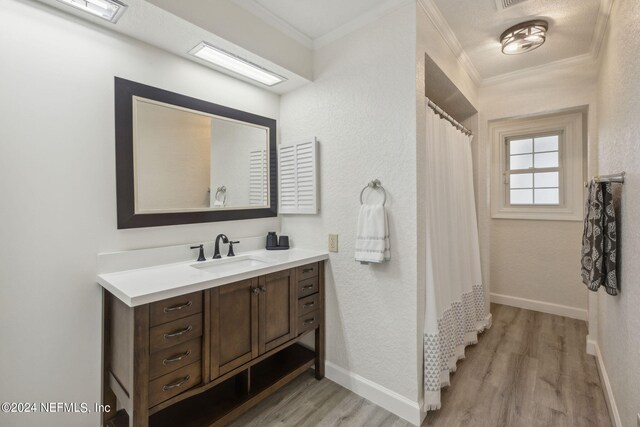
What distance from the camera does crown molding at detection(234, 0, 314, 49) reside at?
5.97 ft

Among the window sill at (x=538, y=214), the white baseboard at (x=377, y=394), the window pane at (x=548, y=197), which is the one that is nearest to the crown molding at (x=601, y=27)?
the window pane at (x=548, y=197)

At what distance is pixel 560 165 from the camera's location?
3354 mm

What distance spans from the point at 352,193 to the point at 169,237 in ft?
4.18

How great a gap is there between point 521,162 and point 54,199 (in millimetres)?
4492

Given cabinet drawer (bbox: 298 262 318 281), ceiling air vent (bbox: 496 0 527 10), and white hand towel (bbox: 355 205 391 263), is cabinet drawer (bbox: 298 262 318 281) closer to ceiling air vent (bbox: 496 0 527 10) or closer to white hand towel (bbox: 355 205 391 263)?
white hand towel (bbox: 355 205 391 263)

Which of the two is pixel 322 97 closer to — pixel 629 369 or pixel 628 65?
pixel 628 65

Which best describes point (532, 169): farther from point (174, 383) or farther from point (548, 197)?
point (174, 383)

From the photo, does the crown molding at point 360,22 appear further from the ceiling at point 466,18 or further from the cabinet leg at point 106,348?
the cabinet leg at point 106,348

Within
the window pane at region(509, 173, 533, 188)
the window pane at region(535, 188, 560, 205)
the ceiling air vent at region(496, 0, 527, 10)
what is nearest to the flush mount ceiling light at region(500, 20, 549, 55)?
the ceiling air vent at region(496, 0, 527, 10)

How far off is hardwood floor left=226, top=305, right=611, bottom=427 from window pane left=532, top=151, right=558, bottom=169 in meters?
1.99

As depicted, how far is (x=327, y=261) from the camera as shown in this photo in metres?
2.18

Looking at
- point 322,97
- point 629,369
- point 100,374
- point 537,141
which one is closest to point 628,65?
point 629,369

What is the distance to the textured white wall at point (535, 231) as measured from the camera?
8.68ft

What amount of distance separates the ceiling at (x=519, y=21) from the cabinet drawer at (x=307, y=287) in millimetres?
2019
